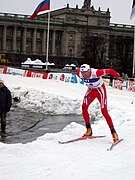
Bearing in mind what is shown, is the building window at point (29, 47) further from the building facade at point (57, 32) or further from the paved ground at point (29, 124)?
the paved ground at point (29, 124)

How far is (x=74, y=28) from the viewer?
142 meters

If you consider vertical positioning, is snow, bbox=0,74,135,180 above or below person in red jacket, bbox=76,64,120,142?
Answer: below

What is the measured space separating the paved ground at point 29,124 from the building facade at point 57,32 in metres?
108

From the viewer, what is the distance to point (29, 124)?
16.7 metres

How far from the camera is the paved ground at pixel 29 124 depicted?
13.0 metres

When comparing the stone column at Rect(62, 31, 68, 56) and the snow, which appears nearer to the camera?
the snow

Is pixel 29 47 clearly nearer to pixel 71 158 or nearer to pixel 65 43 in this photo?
pixel 65 43

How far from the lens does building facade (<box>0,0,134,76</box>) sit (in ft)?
436

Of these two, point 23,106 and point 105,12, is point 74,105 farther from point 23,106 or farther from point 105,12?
point 105,12

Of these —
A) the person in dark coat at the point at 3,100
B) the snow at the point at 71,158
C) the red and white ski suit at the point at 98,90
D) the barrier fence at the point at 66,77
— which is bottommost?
the barrier fence at the point at 66,77

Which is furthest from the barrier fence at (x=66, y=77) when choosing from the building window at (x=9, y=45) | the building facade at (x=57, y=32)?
the building window at (x=9, y=45)

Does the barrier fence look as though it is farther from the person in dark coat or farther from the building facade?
the building facade

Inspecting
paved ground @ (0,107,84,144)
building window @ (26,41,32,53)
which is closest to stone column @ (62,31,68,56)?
building window @ (26,41,32,53)

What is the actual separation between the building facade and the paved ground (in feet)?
355
